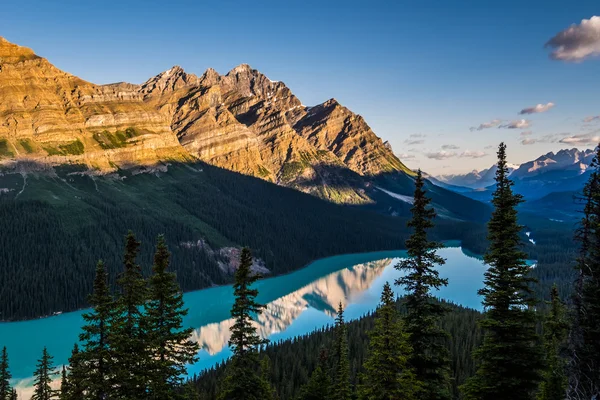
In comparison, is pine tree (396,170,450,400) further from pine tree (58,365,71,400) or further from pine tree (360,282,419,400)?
pine tree (58,365,71,400)

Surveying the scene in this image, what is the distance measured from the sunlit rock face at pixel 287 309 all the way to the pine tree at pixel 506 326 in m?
84.1

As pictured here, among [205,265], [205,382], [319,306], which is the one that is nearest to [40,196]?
[205,265]

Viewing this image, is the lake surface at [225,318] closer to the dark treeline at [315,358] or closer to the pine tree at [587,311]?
the dark treeline at [315,358]

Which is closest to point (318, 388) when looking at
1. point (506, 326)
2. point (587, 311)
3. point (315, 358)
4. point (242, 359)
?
point (242, 359)

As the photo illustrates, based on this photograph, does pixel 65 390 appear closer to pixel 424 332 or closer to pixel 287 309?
pixel 424 332

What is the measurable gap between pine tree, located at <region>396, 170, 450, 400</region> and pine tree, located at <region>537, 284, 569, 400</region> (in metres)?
4.84

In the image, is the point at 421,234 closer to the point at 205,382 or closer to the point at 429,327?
the point at 429,327

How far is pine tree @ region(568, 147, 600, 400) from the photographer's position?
1791 centimetres

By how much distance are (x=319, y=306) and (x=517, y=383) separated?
460ft

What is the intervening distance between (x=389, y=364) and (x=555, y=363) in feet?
70.3

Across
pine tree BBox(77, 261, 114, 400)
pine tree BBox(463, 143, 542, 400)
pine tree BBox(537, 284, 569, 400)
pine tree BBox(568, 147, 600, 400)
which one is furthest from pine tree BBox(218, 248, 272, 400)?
pine tree BBox(568, 147, 600, 400)

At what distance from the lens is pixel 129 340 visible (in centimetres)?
2081

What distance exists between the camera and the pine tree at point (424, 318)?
71.8 feet

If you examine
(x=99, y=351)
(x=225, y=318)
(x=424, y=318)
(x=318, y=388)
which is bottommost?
(x=318, y=388)
